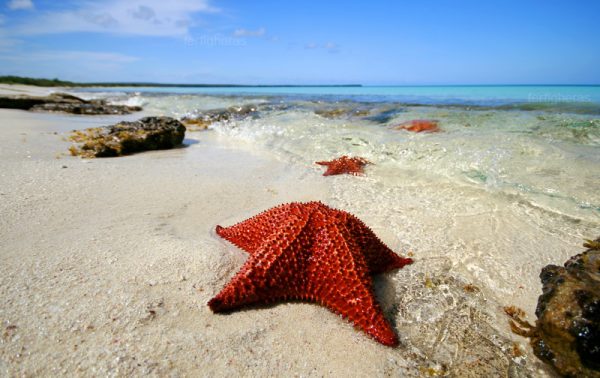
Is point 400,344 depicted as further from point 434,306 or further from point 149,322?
point 149,322

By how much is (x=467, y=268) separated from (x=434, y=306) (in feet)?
2.75

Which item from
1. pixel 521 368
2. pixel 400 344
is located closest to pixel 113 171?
pixel 400 344

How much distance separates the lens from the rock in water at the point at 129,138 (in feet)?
23.4

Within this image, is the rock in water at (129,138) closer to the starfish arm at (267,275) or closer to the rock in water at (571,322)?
the starfish arm at (267,275)

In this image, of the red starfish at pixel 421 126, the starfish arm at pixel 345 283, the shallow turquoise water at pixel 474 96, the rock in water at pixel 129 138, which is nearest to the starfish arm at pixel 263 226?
the starfish arm at pixel 345 283

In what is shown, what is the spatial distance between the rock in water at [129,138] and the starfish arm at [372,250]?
6127 mm

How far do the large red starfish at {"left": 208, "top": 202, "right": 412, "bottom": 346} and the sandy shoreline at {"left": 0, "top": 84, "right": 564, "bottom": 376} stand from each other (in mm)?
139

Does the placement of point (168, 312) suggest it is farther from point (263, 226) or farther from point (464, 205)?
point (464, 205)

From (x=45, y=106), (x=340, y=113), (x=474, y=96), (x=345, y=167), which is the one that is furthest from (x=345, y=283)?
(x=474, y=96)

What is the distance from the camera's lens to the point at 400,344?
8.05 feet

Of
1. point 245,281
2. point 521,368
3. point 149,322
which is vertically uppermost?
point 245,281

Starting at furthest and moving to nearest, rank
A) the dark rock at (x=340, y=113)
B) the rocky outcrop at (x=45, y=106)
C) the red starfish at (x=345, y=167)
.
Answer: the dark rock at (x=340, y=113) → the rocky outcrop at (x=45, y=106) → the red starfish at (x=345, y=167)

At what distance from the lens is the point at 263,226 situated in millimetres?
3092

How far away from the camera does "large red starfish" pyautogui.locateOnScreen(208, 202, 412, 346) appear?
8.07 feet
